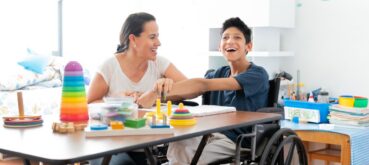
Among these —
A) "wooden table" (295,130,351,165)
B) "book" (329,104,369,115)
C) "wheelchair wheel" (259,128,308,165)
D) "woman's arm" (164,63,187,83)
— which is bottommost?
"wooden table" (295,130,351,165)

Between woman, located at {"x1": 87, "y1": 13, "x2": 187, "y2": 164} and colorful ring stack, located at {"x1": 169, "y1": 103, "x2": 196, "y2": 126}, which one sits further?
woman, located at {"x1": 87, "y1": 13, "x2": 187, "y2": 164}

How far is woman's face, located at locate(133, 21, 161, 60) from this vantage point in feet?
8.29

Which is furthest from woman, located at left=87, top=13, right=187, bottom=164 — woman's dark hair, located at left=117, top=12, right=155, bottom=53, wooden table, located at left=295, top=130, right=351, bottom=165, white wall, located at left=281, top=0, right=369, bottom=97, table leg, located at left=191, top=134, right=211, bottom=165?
white wall, located at left=281, top=0, right=369, bottom=97

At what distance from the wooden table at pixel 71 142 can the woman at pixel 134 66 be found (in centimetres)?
67

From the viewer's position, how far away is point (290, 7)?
3.93 m

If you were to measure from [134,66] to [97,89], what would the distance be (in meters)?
0.23

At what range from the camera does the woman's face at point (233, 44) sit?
2539 millimetres

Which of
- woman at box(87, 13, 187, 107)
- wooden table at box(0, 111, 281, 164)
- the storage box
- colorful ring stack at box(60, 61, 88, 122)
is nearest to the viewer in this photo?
wooden table at box(0, 111, 281, 164)

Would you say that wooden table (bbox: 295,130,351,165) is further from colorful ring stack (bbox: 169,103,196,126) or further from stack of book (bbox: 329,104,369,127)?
colorful ring stack (bbox: 169,103,196,126)

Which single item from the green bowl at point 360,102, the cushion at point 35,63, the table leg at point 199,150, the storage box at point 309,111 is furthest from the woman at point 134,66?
the cushion at point 35,63

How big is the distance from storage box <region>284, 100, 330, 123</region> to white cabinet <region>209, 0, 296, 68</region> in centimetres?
54

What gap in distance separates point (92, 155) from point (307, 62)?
9.69 feet

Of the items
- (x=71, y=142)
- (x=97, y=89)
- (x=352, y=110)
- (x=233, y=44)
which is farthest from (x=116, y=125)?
(x=352, y=110)

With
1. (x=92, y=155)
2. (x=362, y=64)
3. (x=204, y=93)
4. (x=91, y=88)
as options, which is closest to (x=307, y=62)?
(x=362, y=64)
